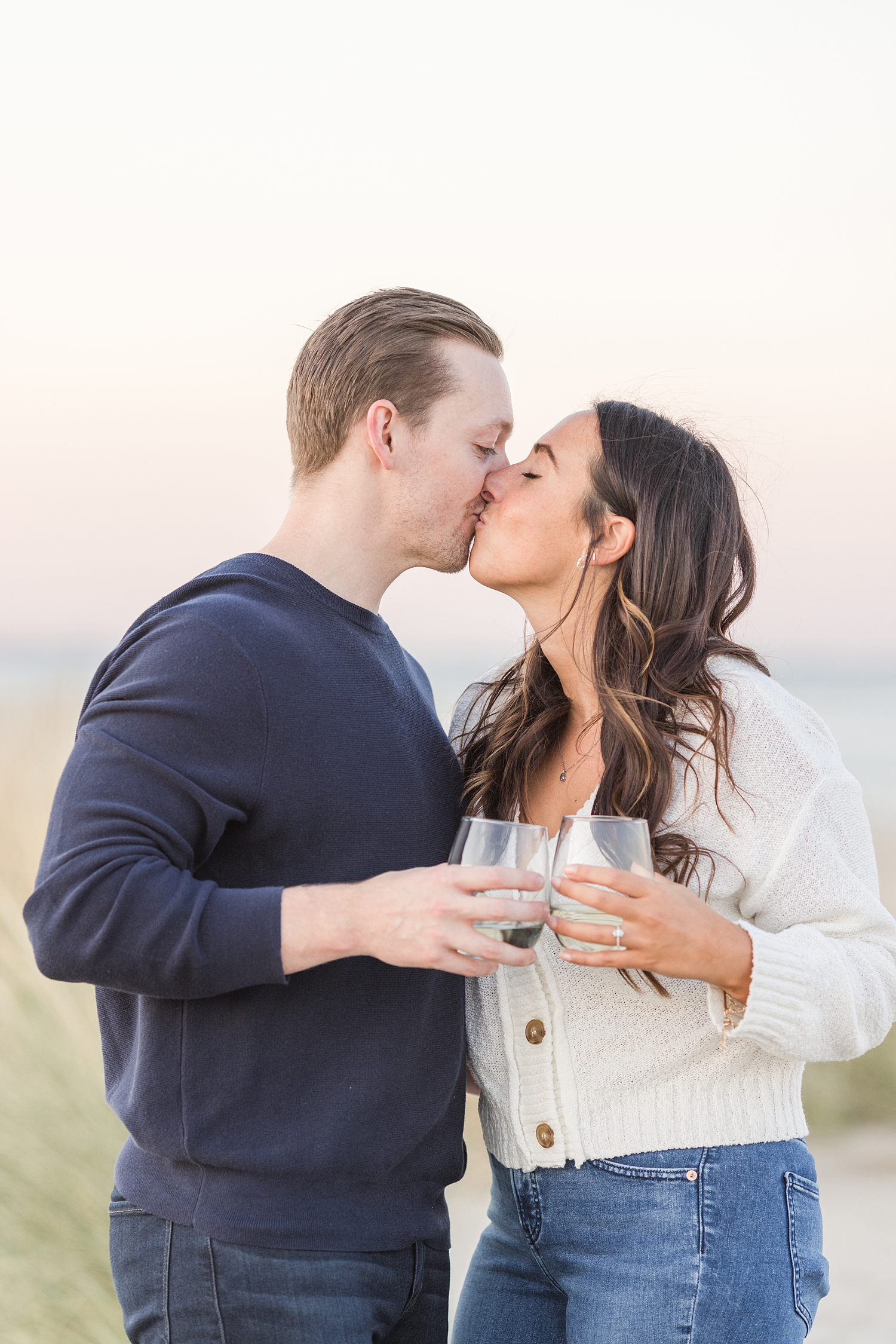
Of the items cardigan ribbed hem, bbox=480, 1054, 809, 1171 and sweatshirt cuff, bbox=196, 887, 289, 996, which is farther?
cardigan ribbed hem, bbox=480, 1054, 809, 1171

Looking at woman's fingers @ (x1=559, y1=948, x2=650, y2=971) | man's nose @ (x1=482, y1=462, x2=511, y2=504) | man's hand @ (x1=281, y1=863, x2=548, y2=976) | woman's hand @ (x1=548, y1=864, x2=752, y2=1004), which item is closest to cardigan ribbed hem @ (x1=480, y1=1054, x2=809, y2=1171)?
woman's hand @ (x1=548, y1=864, x2=752, y2=1004)

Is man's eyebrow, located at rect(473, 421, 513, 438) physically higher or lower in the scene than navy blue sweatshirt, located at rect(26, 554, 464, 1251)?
higher

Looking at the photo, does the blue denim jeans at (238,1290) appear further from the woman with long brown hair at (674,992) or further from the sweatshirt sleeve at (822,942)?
the sweatshirt sleeve at (822,942)

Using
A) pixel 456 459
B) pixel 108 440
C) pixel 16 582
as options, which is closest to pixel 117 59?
pixel 108 440

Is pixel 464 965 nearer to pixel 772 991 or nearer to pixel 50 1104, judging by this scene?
pixel 772 991

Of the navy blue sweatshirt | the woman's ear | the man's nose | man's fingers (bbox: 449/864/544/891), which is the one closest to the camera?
man's fingers (bbox: 449/864/544/891)

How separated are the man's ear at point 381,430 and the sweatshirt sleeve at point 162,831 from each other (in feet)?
1.92

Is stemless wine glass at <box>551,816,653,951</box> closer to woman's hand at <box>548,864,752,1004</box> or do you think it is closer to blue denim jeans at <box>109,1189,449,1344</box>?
woman's hand at <box>548,864,752,1004</box>

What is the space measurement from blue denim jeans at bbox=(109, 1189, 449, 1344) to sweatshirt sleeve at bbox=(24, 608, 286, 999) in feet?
1.29

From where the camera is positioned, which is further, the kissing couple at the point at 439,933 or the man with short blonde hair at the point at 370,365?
the man with short blonde hair at the point at 370,365

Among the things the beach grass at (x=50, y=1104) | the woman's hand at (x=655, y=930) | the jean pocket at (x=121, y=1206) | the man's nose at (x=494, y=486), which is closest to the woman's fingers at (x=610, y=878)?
the woman's hand at (x=655, y=930)

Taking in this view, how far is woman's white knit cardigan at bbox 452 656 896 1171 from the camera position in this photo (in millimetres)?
1578

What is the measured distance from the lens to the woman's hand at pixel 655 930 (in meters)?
1.24

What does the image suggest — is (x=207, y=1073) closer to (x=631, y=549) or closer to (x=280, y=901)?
(x=280, y=901)
